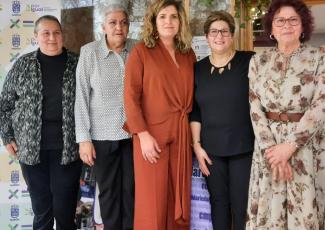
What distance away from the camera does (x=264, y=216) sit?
2.09m

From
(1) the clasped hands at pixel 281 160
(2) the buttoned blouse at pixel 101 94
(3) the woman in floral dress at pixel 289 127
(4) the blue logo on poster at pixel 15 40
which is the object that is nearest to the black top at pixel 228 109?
(3) the woman in floral dress at pixel 289 127

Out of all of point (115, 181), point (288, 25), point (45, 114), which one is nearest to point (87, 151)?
point (115, 181)

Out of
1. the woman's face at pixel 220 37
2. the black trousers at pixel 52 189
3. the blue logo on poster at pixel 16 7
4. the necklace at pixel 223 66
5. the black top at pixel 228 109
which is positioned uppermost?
the blue logo on poster at pixel 16 7

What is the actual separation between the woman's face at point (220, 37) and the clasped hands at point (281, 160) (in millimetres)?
632

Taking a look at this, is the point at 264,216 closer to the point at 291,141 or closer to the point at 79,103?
the point at 291,141

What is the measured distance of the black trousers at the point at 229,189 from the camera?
87.8 inches

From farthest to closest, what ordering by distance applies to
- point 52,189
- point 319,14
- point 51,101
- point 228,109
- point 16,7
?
point 16,7, point 319,14, point 52,189, point 51,101, point 228,109

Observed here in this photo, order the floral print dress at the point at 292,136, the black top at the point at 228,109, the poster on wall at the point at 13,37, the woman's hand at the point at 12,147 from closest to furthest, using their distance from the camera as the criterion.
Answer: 1. the floral print dress at the point at 292,136
2. the black top at the point at 228,109
3. the woman's hand at the point at 12,147
4. the poster on wall at the point at 13,37

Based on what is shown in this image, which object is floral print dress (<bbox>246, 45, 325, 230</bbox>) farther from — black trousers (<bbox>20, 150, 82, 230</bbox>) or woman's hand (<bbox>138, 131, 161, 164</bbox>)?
black trousers (<bbox>20, 150, 82, 230</bbox>)

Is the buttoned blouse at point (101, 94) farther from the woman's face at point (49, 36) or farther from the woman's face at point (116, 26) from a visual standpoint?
the woman's face at point (49, 36)

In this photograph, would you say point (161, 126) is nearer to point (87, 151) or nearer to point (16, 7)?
point (87, 151)

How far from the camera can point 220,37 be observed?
2264 mm

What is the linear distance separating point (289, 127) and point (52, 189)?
1.63 metres

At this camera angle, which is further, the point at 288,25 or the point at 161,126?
the point at 161,126
